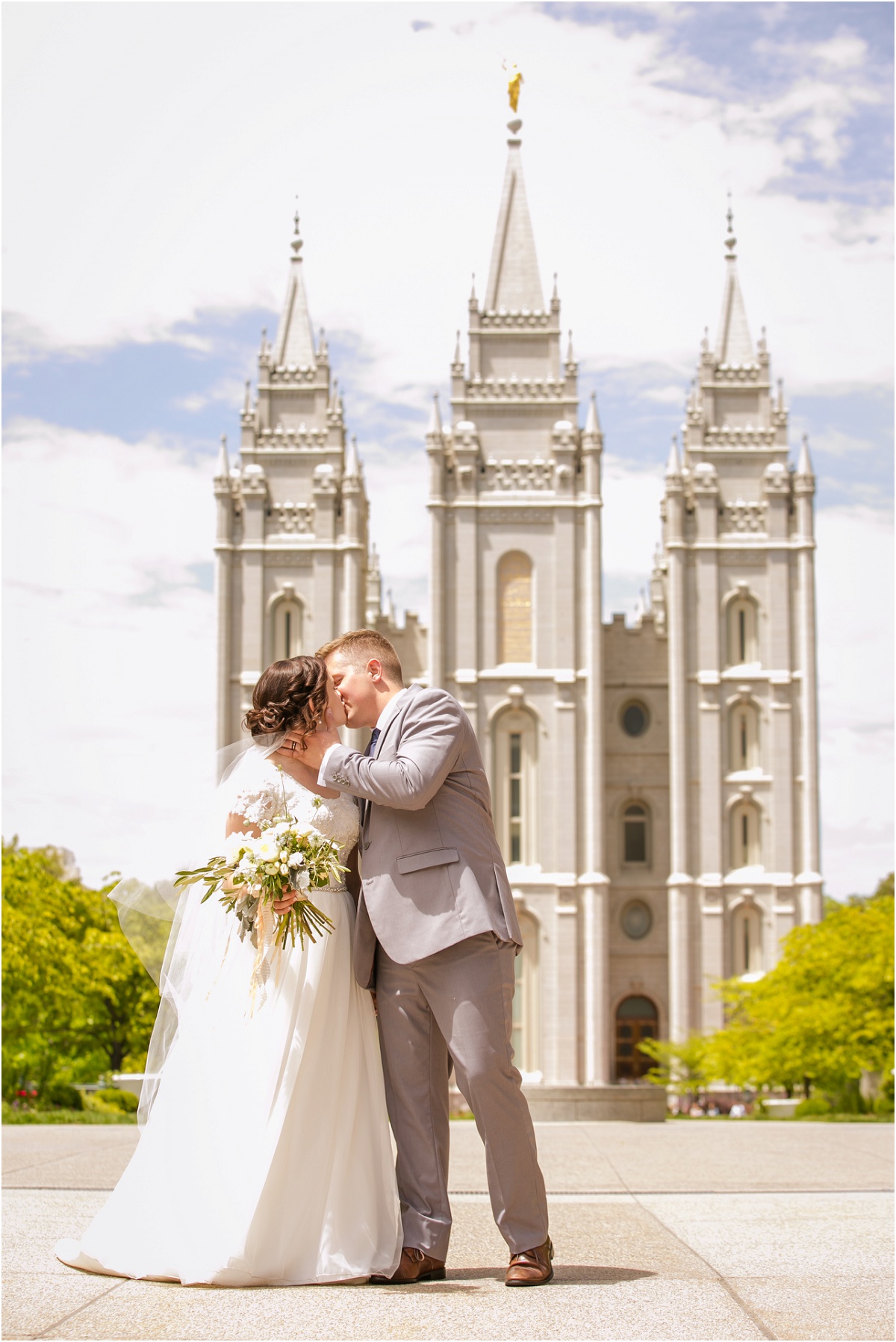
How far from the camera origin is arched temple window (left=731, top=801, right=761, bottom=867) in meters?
41.8

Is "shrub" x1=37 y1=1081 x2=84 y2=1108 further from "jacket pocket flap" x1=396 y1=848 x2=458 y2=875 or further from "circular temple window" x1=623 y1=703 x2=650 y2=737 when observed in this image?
"circular temple window" x1=623 y1=703 x2=650 y2=737

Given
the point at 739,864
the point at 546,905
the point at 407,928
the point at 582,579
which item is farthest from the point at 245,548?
the point at 407,928

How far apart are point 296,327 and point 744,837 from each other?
20.0 metres

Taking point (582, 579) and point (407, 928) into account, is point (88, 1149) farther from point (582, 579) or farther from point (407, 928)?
point (582, 579)

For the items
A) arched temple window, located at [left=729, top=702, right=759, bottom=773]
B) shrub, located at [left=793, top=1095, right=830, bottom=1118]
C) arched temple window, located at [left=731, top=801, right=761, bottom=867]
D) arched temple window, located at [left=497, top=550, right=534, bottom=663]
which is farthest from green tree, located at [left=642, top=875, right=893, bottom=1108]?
arched temple window, located at [left=497, top=550, right=534, bottom=663]

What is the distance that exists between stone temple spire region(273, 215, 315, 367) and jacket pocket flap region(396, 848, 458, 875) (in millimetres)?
41902

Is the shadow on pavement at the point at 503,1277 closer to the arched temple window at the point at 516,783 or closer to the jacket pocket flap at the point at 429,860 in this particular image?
the jacket pocket flap at the point at 429,860

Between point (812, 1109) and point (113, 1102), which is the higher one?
point (113, 1102)

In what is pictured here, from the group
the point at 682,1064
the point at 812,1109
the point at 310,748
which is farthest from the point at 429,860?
the point at 682,1064

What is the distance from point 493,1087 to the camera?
5383mm

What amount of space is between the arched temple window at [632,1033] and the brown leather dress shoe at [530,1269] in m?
37.4

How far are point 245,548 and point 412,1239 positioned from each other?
38.5m

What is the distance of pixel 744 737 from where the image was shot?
4247 cm

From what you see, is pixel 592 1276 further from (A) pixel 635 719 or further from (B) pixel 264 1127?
(A) pixel 635 719
